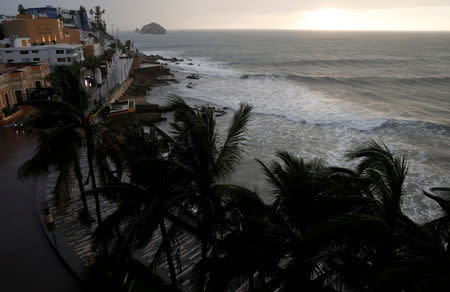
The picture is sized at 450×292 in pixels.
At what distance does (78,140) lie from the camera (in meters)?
8.29

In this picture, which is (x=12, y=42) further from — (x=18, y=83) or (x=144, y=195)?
(x=144, y=195)

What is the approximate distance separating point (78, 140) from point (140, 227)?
15.4ft

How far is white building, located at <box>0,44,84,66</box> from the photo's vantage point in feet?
127

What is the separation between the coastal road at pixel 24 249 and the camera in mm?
8672

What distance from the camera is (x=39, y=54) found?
39.7 metres

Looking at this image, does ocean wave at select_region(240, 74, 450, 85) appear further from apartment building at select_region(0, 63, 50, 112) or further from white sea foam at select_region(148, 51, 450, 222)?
apartment building at select_region(0, 63, 50, 112)

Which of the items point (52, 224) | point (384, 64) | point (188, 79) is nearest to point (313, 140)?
point (52, 224)

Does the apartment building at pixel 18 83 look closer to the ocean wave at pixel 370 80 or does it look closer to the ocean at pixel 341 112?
the ocean at pixel 341 112

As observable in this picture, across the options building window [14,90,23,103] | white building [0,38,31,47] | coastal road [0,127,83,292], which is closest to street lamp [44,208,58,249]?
coastal road [0,127,83,292]

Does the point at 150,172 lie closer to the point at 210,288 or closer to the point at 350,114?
the point at 210,288

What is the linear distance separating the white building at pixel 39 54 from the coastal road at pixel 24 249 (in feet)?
100

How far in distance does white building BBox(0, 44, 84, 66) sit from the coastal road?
1202 inches

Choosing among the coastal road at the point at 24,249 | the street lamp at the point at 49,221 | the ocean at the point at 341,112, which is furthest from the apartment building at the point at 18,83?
the street lamp at the point at 49,221

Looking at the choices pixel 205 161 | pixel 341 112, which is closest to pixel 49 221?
pixel 205 161
